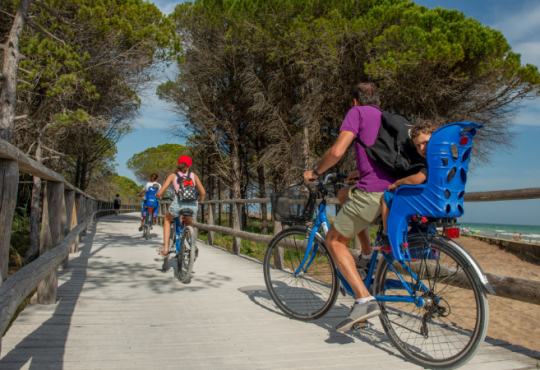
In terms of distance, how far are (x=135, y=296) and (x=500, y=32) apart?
13540 millimetres

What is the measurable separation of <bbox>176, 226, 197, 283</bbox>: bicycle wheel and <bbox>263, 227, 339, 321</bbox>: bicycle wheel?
4.08 feet

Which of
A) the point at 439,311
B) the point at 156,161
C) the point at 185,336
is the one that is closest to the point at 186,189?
the point at 185,336

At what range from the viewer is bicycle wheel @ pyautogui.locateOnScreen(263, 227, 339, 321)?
9.64 feet

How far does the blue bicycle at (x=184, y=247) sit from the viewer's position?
4.45 m

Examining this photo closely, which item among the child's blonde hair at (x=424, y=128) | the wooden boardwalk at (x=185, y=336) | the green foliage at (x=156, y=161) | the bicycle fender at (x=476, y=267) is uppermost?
the green foliage at (x=156, y=161)

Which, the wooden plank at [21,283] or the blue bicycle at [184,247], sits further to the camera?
the blue bicycle at [184,247]

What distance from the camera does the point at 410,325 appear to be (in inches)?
91.4

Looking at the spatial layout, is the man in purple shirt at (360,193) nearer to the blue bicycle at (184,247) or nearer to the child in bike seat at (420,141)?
the child in bike seat at (420,141)

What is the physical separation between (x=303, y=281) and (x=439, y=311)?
4.28 feet

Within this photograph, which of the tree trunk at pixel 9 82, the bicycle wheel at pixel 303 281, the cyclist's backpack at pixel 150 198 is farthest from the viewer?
the cyclist's backpack at pixel 150 198

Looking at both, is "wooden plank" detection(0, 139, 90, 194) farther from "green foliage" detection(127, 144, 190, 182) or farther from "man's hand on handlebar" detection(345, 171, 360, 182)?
"green foliage" detection(127, 144, 190, 182)

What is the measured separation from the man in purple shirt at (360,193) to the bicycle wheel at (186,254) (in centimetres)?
237

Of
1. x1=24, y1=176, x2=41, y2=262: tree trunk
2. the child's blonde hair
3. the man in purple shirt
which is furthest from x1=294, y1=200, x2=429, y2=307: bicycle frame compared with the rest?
x1=24, y1=176, x2=41, y2=262: tree trunk

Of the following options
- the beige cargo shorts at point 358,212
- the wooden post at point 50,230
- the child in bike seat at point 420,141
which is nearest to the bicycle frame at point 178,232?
the wooden post at point 50,230
